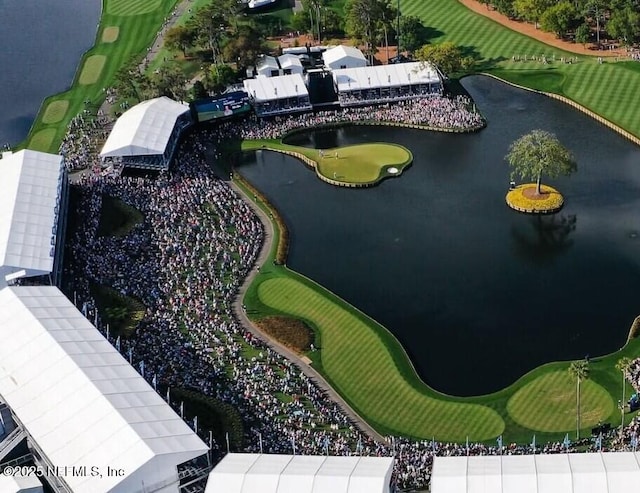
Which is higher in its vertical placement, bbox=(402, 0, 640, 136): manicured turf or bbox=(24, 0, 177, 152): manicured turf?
bbox=(402, 0, 640, 136): manicured turf

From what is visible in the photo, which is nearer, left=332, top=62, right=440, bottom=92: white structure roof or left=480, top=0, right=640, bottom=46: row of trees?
left=332, top=62, right=440, bottom=92: white structure roof

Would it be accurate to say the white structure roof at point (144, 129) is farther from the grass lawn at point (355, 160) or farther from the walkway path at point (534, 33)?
the walkway path at point (534, 33)

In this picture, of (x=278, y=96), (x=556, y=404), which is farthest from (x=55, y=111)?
(x=556, y=404)

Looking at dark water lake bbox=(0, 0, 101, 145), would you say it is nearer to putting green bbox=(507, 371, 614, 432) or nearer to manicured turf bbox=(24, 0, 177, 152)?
manicured turf bbox=(24, 0, 177, 152)

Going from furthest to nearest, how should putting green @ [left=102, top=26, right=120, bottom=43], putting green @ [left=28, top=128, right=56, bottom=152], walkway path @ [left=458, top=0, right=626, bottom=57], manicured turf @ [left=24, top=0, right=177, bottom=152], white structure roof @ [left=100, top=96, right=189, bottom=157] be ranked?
putting green @ [left=102, top=26, right=120, bottom=43]
walkway path @ [left=458, top=0, right=626, bottom=57]
manicured turf @ [left=24, top=0, right=177, bottom=152]
putting green @ [left=28, top=128, right=56, bottom=152]
white structure roof @ [left=100, top=96, right=189, bottom=157]

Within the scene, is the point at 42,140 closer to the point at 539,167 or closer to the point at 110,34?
the point at 110,34

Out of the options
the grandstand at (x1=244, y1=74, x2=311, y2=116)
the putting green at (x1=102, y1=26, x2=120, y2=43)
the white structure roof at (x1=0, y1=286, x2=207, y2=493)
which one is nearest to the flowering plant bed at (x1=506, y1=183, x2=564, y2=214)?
the grandstand at (x1=244, y1=74, x2=311, y2=116)

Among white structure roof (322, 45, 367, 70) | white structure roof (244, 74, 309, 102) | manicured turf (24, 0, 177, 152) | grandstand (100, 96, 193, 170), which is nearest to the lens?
grandstand (100, 96, 193, 170)

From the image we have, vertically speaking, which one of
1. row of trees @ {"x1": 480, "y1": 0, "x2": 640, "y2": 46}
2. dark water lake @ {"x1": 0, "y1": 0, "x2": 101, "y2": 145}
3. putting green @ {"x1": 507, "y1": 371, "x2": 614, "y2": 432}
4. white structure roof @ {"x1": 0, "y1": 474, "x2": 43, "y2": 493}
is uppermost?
row of trees @ {"x1": 480, "y1": 0, "x2": 640, "y2": 46}
